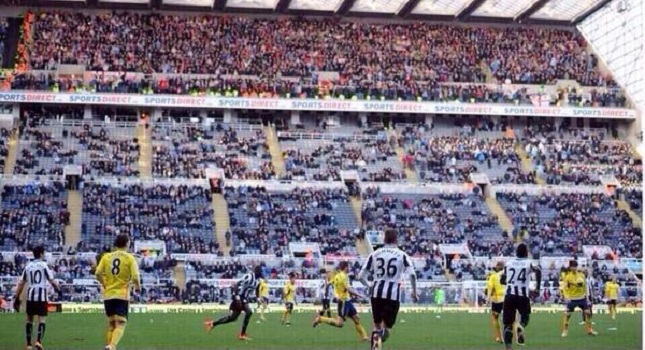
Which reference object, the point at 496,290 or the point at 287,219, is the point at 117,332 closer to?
the point at 496,290

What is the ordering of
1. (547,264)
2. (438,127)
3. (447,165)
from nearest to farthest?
(547,264)
(447,165)
(438,127)

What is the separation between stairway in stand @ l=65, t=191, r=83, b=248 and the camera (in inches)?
2082

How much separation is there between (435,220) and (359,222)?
3.70 m

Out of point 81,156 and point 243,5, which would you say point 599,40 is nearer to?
point 243,5

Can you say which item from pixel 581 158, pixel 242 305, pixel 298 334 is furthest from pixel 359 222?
pixel 242 305

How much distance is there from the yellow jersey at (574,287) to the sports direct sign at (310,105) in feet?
130

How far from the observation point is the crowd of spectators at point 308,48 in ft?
221

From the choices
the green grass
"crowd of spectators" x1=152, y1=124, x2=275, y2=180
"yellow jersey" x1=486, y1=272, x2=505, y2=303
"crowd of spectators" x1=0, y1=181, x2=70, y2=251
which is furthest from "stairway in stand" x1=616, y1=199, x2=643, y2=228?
"yellow jersey" x1=486, y1=272, x2=505, y2=303

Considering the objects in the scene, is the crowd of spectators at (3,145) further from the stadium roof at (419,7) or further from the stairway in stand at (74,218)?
the stadium roof at (419,7)

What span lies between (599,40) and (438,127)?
1003 centimetres

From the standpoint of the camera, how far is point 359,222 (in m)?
57.9

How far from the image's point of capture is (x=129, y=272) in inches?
697

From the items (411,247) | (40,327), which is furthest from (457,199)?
(40,327)

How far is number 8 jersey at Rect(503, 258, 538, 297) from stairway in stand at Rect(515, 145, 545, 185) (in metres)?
43.7
